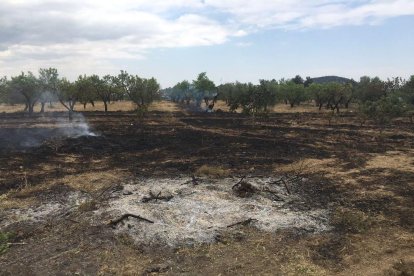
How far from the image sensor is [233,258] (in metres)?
10.6

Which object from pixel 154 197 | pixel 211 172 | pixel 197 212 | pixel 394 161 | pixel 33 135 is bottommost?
pixel 197 212

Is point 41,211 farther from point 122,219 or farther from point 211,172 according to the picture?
point 211,172

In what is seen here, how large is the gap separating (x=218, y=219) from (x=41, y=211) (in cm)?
627

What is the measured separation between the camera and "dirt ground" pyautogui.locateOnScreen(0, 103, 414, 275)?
33.6 ft

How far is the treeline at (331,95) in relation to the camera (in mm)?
38156

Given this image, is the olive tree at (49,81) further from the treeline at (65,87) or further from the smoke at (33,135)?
the smoke at (33,135)

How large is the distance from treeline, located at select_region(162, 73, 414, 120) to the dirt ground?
28.1 ft

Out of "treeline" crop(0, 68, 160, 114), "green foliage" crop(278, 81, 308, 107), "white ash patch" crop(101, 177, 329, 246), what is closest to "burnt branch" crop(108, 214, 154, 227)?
"white ash patch" crop(101, 177, 329, 246)

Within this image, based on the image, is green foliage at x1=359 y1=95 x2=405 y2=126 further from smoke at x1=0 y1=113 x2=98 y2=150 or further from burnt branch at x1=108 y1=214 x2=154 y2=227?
burnt branch at x1=108 y1=214 x2=154 y2=227

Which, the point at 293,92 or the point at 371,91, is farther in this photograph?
the point at 293,92

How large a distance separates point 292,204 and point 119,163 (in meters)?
10.7

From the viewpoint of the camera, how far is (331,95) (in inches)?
2699

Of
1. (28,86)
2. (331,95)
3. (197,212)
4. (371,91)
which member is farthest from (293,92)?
(197,212)

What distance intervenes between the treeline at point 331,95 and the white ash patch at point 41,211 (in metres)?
30.4
